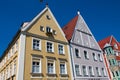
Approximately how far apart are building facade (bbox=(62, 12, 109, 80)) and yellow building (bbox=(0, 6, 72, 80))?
1860 mm

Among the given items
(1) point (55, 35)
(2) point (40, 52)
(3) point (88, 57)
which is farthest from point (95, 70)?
(2) point (40, 52)

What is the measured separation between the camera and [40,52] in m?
19.0

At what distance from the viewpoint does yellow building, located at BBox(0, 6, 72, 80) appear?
17047 millimetres

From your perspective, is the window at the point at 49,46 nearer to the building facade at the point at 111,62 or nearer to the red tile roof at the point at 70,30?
the red tile roof at the point at 70,30

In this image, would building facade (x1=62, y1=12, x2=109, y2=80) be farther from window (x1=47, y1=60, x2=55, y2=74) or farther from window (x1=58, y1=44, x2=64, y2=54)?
window (x1=47, y1=60, x2=55, y2=74)

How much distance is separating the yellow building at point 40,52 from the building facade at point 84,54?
1.86 meters

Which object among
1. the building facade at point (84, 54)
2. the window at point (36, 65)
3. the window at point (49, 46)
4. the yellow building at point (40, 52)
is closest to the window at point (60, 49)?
the yellow building at point (40, 52)

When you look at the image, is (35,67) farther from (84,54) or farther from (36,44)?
(84,54)

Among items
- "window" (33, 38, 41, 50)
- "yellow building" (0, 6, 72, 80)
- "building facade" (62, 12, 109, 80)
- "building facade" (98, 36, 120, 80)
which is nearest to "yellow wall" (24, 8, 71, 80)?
"yellow building" (0, 6, 72, 80)

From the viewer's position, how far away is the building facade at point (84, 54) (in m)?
22.9

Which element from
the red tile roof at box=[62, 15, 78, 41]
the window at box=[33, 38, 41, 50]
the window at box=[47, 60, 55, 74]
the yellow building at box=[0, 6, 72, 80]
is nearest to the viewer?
the yellow building at box=[0, 6, 72, 80]

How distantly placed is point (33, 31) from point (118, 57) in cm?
2370

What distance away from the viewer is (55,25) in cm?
2328

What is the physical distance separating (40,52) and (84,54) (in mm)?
10012
